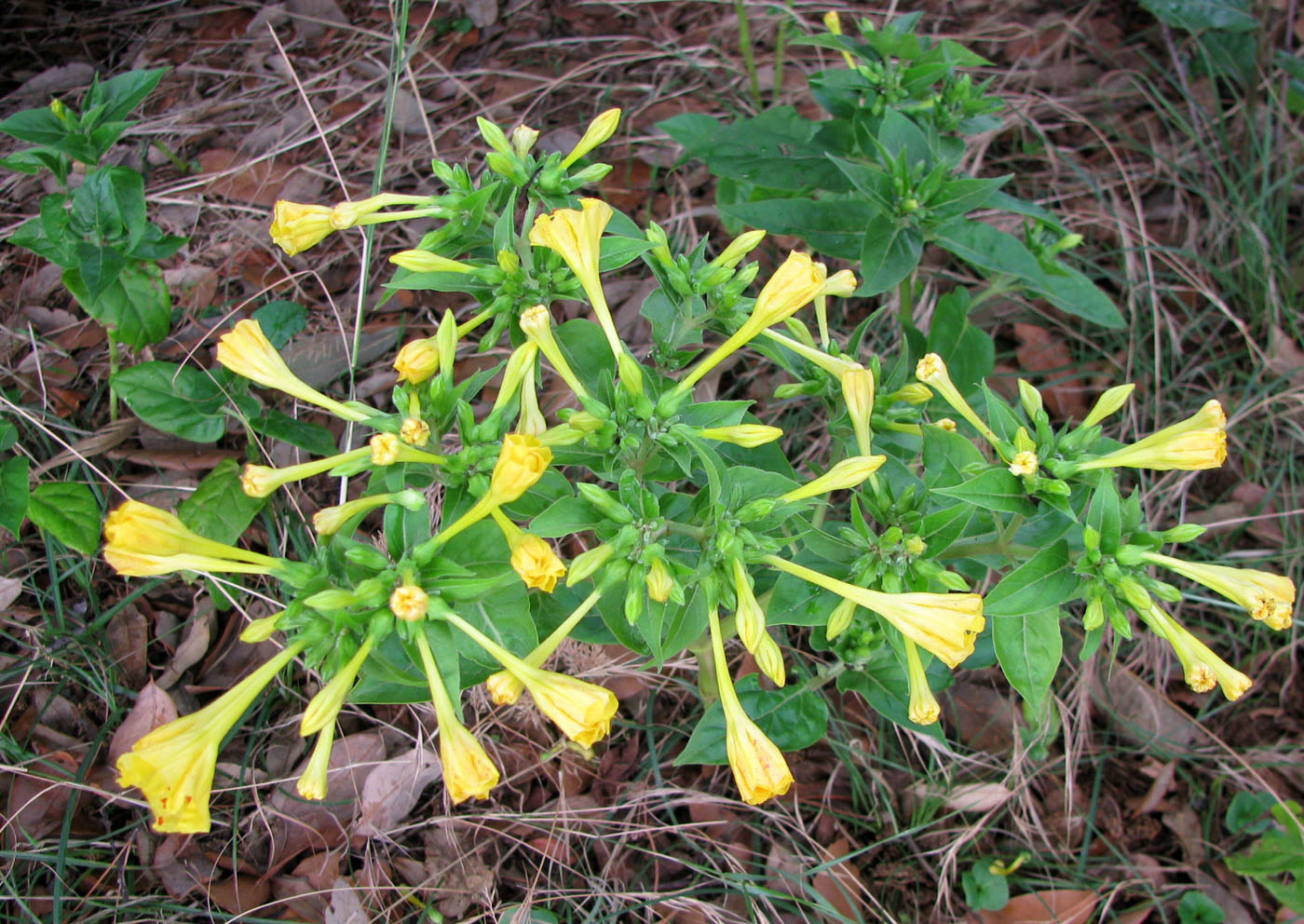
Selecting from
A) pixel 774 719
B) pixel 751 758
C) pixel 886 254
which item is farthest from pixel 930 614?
pixel 886 254

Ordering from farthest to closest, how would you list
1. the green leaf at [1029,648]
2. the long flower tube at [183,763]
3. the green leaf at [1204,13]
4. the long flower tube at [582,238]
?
the green leaf at [1204,13], the green leaf at [1029,648], the long flower tube at [582,238], the long flower tube at [183,763]

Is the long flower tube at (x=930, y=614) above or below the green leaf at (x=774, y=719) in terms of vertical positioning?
above

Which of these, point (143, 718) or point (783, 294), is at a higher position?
point (783, 294)

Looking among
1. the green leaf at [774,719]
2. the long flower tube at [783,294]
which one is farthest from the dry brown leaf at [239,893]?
the long flower tube at [783,294]

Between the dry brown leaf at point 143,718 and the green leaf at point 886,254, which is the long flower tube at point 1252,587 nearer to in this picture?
the green leaf at point 886,254

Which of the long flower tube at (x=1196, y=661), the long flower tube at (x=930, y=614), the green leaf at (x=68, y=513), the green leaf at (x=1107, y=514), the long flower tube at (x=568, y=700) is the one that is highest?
the green leaf at (x=1107, y=514)

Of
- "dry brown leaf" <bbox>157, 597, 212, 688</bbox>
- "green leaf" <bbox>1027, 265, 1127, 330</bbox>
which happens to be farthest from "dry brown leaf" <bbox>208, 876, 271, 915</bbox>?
"green leaf" <bbox>1027, 265, 1127, 330</bbox>

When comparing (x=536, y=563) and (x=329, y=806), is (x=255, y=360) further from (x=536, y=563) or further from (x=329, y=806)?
(x=329, y=806)

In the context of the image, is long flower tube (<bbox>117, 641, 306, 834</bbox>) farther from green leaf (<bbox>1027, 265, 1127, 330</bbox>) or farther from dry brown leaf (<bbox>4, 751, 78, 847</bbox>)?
green leaf (<bbox>1027, 265, 1127, 330</bbox>)
